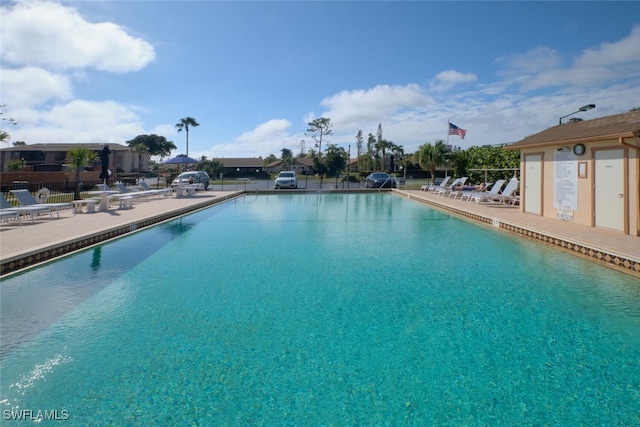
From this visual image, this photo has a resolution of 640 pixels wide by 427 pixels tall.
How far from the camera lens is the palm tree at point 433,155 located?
29531mm

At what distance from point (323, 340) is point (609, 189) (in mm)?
9278

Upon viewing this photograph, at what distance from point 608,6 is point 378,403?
63.6 feet

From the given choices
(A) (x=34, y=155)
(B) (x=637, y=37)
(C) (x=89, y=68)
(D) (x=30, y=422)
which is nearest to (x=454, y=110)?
(B) (x=637, y=37)

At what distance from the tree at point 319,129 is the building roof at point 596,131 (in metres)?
37.9

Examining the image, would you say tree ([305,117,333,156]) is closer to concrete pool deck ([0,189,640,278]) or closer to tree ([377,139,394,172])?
tree ([377,139,394,172])

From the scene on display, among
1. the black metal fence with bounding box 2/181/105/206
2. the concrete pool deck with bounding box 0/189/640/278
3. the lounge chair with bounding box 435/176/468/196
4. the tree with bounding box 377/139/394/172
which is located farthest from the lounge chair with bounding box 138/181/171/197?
the tree with bounding box 377/139/394/172

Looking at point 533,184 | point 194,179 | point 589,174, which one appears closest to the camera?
point 589,174

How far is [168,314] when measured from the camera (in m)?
5.05

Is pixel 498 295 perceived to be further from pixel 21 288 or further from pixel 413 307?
pixel 21 288

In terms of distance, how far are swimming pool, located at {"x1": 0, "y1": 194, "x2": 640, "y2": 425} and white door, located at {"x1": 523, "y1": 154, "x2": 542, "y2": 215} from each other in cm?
520

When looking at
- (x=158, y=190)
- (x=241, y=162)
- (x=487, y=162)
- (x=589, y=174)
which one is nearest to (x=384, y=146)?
(x=241, y=162)

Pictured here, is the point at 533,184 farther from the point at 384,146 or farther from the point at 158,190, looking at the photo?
the point at 384,146

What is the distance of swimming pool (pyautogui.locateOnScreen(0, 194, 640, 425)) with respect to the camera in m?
3.14

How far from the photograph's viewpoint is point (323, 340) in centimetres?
432
